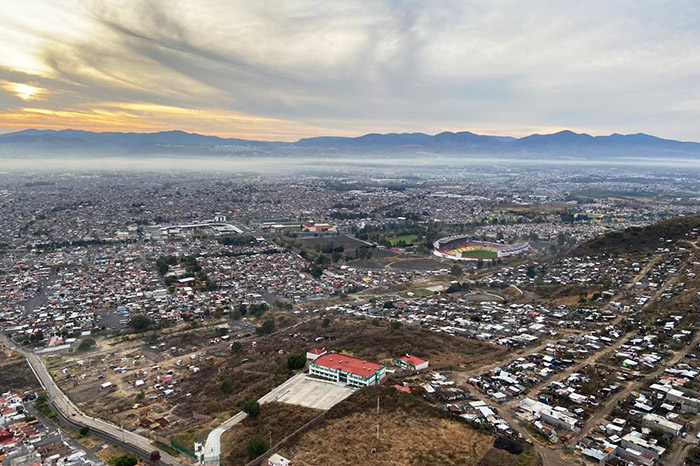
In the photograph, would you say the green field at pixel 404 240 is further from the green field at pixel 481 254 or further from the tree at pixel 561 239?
the tree at pixel 561 239

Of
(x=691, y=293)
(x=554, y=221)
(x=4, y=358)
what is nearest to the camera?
(x=4, y=358)

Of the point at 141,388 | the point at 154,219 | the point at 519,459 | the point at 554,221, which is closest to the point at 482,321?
the point at 519,459

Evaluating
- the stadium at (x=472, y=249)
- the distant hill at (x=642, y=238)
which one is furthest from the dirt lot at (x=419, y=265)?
the distant hill at (x=642, y=238)

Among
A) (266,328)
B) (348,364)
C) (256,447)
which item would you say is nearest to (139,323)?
(266,328)

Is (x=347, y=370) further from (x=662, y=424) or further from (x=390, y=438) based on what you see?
(x=662, y=424)

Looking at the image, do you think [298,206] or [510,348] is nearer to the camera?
[510,348]

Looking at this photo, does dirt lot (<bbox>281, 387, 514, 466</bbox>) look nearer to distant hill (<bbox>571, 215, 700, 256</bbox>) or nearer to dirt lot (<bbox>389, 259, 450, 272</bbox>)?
dirt lot (<bbox>389, 259, 450, 272</bbox>)

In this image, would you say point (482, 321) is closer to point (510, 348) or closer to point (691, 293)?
point (510, 348)
